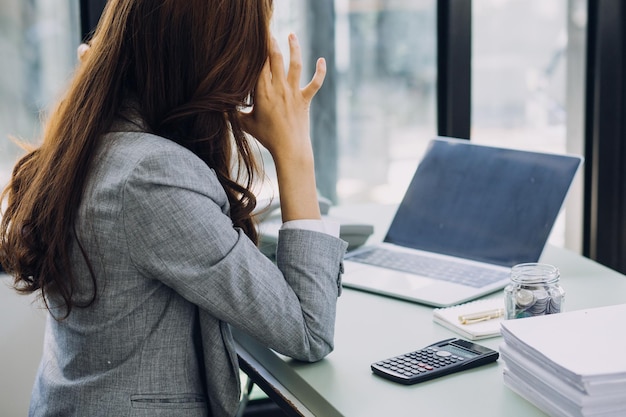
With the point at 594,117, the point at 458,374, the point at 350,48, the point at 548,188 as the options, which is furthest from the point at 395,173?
the point at 458,374

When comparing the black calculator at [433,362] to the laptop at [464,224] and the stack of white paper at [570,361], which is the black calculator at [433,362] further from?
the laptop at [464,224]

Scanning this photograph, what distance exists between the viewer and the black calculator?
3.45 feet

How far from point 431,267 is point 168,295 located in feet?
2.01

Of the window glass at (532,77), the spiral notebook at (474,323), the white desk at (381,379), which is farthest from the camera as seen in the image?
the window glass at (532,77)

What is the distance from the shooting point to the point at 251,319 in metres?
1.07

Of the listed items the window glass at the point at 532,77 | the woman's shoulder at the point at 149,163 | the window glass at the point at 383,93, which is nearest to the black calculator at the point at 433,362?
the woman's shoulder at the point at 149,163

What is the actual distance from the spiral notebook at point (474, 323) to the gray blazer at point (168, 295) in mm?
211

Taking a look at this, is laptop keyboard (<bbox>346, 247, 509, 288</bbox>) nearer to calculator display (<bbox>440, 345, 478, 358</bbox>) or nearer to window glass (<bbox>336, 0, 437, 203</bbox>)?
calculator display (<bbox>440, 345, 478, 358</bbox>)

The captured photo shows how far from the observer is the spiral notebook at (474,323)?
121cm

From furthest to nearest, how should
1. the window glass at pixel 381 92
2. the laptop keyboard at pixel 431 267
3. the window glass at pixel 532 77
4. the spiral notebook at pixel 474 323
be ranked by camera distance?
the window glass at pixel 532 77 → the window glass at pixel 381 92 → the laptop keyboard at pixel 431 267 → the spiral notebook at pixel 474 323

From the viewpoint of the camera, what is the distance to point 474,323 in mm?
1247

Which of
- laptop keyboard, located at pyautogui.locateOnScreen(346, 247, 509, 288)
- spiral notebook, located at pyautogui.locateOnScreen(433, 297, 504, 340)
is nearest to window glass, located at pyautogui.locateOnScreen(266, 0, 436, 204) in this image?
laptop keyboard, located at pyautogui.locateOnScreen(346, 247, 509, 288)

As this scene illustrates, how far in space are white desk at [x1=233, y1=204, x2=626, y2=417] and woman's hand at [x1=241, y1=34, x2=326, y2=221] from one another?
21cm

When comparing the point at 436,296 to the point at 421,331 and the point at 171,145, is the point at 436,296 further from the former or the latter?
the point at 171,145
